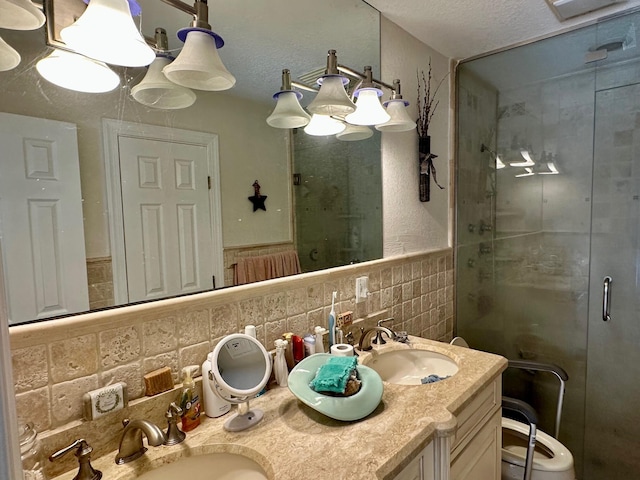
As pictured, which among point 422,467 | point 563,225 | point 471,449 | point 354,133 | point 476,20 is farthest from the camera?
Result: point 563,225

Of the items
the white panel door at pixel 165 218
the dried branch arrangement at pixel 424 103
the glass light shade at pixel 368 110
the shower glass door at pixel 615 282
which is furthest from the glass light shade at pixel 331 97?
the shower glass door at pixel 615 282

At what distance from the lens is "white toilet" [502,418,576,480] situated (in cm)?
153

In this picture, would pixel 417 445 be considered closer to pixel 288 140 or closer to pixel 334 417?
pixel 334 417

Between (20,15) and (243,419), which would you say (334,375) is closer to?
(243,419)

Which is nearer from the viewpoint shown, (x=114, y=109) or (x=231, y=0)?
(x=114, y=109)

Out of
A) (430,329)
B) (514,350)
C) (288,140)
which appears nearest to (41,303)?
(288,140)

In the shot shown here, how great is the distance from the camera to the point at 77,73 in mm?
821

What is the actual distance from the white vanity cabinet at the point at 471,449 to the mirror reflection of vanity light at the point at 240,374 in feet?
1.32

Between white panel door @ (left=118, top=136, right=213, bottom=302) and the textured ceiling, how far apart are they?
3.91 ft

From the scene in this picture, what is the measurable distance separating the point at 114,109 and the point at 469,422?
140 cm

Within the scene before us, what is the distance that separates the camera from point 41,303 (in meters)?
0.78

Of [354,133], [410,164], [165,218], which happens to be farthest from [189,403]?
[410,164]

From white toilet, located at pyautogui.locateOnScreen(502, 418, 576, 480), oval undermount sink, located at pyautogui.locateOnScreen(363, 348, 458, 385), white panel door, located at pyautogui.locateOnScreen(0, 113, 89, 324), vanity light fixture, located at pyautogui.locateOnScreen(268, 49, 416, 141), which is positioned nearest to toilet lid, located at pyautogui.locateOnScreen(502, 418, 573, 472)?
white toilet, located at pyautogui.locateOnScreen(502, 418, 576, 480)

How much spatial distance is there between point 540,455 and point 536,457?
0.04 m
